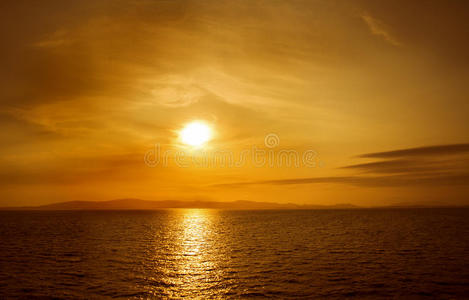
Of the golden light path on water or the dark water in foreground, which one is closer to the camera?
the dark water in foreground

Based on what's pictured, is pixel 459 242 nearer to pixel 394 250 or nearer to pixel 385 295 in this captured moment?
pixel 394 250

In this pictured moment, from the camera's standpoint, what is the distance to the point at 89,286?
3017 centimetres

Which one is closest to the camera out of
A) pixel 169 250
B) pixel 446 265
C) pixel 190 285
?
pixel 190 285

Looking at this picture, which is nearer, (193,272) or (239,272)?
(239,272)

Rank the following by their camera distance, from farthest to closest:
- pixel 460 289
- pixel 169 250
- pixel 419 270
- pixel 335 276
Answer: pixel 169 250
pixel 419 270
pixel 335 276
pixel 460 289

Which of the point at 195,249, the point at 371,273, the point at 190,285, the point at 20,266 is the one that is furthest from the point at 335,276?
the point at 20,266

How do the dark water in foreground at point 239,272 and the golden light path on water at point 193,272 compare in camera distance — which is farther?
the golden light path on water at point 193,272

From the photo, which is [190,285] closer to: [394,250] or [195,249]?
[195,249]

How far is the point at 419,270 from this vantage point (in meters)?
36.4

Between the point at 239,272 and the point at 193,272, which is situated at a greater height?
the point at 239,272

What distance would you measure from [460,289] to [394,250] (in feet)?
75.9

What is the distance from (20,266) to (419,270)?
50333 millimetres

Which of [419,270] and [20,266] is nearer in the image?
[419,270]

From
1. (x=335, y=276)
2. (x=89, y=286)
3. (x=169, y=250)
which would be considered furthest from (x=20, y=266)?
(x=335, y=276)
